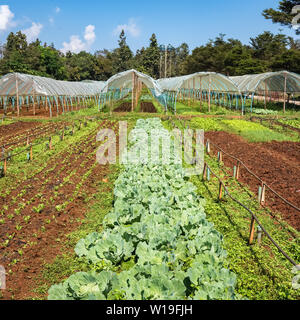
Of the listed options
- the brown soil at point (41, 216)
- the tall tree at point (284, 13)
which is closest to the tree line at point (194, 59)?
the tall tree at point (284, 13)

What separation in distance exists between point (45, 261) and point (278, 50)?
4665 centimetres

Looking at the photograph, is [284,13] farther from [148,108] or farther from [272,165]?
[272,165]

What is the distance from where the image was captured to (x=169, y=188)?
6789 millimetres

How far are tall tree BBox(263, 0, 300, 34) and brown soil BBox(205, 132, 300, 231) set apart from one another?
20229 millimetres

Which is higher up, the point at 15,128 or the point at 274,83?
the point at 274,83

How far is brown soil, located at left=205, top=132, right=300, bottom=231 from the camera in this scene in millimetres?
7269

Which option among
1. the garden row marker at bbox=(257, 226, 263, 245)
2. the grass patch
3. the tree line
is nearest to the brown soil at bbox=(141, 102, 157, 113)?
the grass patch

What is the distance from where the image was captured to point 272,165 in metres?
10.2

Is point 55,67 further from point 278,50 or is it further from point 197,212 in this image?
point 197,212

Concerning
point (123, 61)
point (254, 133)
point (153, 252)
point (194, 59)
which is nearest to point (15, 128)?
point (254, 133)

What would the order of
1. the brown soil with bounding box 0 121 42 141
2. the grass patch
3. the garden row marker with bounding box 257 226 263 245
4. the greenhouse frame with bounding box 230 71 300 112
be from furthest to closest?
the greenhouse frame with bounding box 230 71 300 112, the brown soil with bounding box 0 121 42 141, the grass patch, the garden row marker with bounding box 257 226 263 245

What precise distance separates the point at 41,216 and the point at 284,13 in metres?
31.1

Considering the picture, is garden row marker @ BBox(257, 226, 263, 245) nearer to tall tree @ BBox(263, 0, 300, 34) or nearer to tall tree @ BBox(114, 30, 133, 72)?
tall tree @ BBox(263, 0, 300, 34)

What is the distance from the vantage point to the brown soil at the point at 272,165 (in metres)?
7.27
